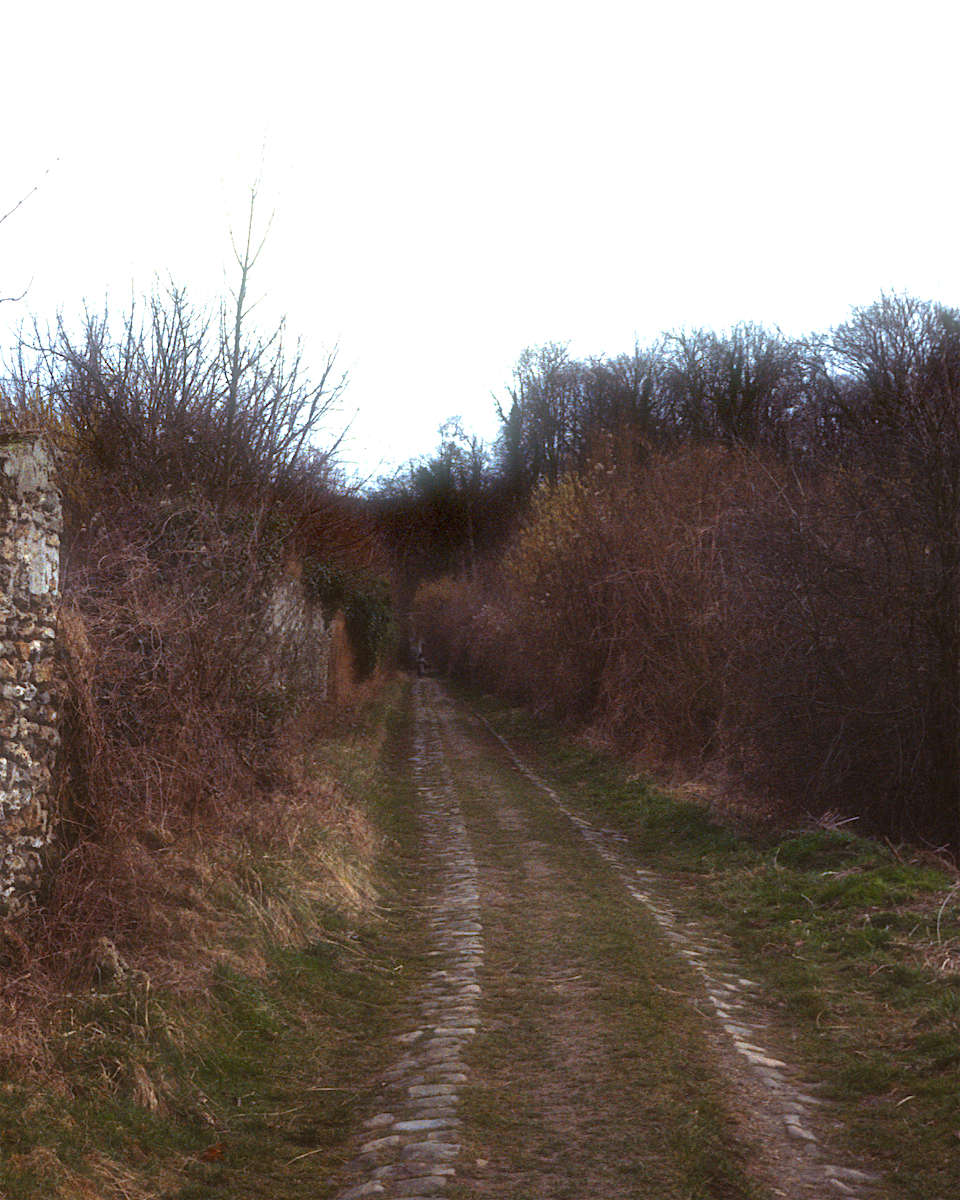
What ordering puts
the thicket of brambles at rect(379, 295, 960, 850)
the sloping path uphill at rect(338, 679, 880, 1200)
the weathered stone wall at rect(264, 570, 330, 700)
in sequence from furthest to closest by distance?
the weathered stone wall at rect(264, 570, 330, 700) < the thicket of brambles at rect(379, 295, 960, 850) < the sloping path uphill at rect(338, 679, 880, 1200)

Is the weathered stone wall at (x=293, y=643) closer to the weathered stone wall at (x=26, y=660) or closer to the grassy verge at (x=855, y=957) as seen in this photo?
the grassy verge at (x=855, y=957)

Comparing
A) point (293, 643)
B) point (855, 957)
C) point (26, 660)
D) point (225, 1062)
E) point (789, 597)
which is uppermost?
point (789, 597)

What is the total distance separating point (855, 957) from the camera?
7230mm

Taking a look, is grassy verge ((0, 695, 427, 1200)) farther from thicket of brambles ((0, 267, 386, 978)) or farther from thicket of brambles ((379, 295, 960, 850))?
thicket of brambles ((379, 295, 960, 850))

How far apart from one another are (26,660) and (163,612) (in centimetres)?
239

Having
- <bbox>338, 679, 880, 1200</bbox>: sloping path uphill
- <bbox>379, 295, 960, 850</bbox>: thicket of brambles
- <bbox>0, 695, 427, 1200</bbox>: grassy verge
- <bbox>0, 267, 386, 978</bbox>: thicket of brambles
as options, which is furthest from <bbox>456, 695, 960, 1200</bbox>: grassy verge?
<bbox>0, 267, 386, 978</bbox>: thicket of brambles

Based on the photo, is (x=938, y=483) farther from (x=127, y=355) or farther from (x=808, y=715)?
(x=127, y=355)

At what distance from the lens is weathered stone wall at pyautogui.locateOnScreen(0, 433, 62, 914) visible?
18.1 feet

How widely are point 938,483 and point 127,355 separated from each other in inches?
317

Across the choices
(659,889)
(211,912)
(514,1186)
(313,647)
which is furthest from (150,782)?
(313,647)

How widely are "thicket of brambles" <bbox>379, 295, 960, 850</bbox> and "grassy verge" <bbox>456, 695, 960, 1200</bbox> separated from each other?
2.92ft


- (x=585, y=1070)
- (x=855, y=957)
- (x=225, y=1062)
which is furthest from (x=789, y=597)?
(x=225, y=1062)

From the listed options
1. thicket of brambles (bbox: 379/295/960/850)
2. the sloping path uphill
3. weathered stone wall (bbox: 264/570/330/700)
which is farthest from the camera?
weathered stone wall (bbox: 264/570/330/700)

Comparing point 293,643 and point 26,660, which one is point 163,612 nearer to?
point 26,660
